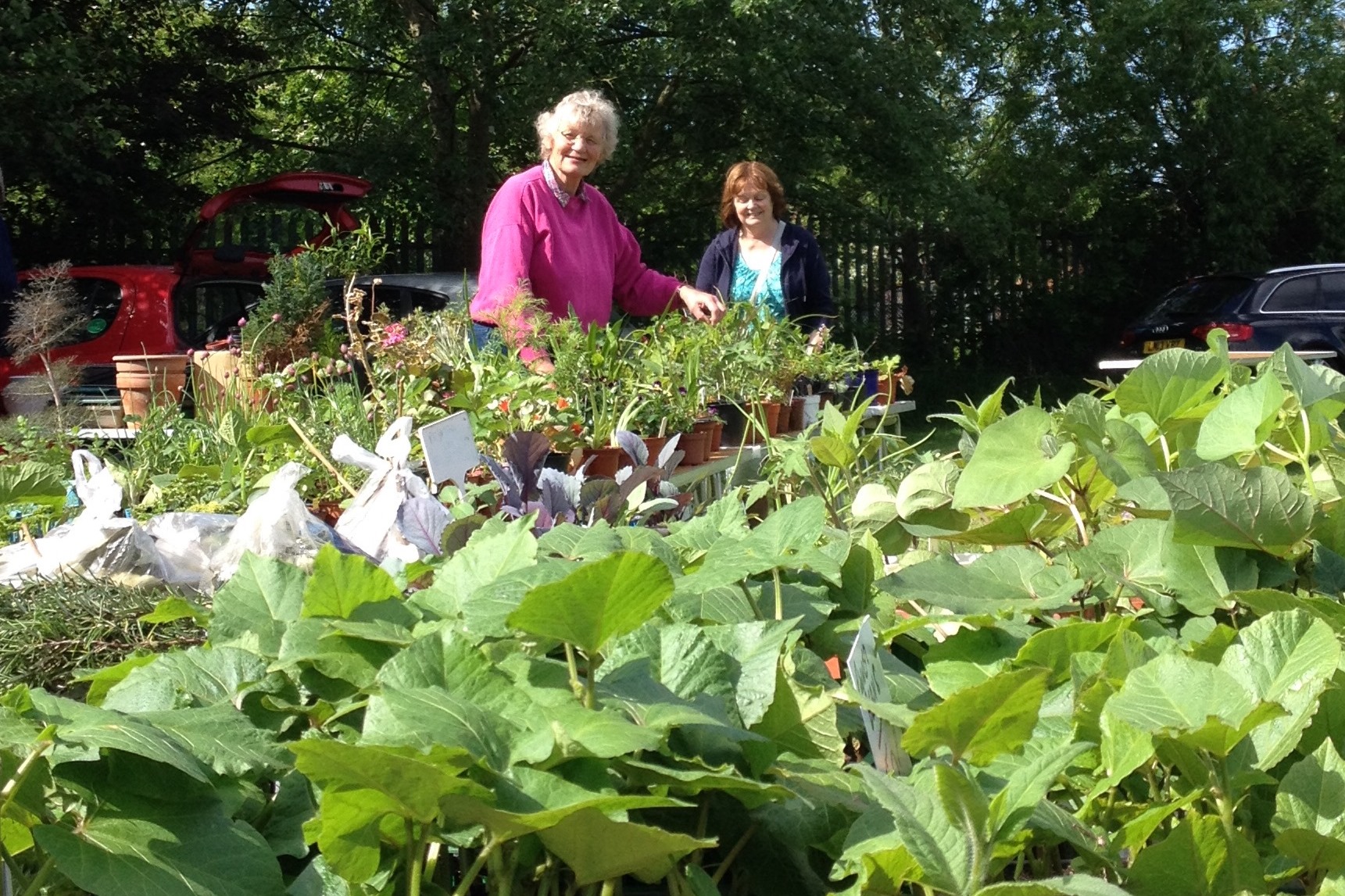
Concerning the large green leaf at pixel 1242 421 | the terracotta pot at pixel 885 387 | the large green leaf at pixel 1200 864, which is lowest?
the terracotta pot at pixel 885 387

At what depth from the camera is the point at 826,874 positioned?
24.3 inches

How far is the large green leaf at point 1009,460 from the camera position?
865 millimetres

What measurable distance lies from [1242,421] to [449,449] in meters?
1.08

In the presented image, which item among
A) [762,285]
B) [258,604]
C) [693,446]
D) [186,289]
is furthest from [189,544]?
[186,289]

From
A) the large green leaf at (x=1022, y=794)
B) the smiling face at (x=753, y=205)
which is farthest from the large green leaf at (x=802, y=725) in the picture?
the smiling face at (x=753, y=205)

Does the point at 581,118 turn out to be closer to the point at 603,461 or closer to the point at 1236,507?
the point at 603,461

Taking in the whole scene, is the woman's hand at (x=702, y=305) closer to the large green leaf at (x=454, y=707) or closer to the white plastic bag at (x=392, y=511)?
the white plastic bag at (x=392, y=511)

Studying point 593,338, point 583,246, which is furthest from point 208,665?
point 583,246

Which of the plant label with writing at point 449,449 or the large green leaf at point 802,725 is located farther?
the plant label with writing at point 449,449

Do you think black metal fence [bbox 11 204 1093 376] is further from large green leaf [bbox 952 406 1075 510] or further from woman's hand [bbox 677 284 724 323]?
large green leaf [bbox 952 406 1075 510]

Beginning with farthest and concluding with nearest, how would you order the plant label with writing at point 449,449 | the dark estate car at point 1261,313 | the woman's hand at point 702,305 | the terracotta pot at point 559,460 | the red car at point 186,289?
the dark estate car at point 1261,313 < the red car at point 186,289 < the woman's hand at point 702,305 < the terracotta pot at point 559,460 < the plant label with writing at point 449,449

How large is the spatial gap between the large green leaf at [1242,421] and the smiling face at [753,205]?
439cm

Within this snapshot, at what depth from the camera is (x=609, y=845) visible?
507mm

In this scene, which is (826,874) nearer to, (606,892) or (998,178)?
(606,892)
